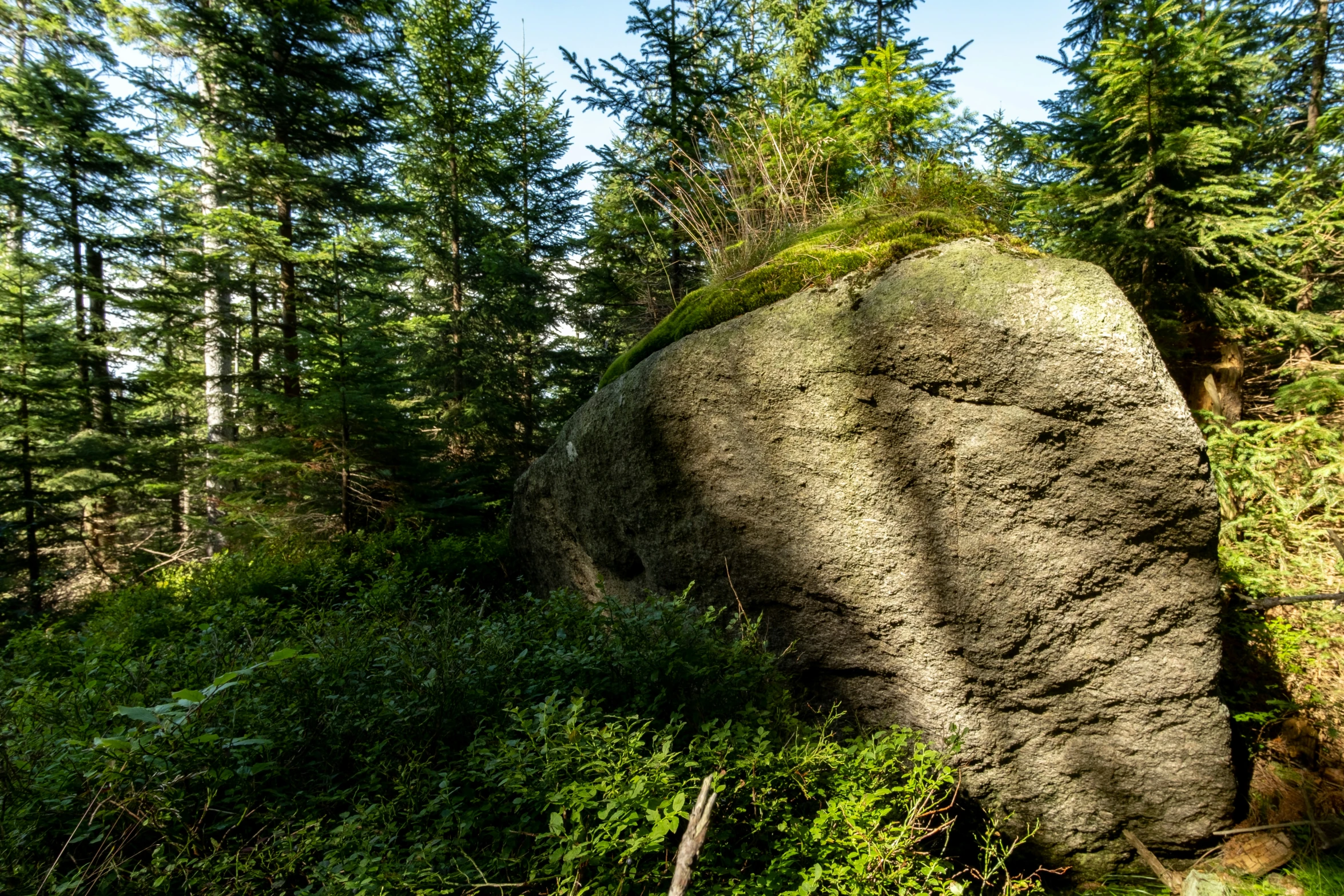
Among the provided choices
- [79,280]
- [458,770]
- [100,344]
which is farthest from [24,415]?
[458,770]

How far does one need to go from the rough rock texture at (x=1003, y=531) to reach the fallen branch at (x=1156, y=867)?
44 mm

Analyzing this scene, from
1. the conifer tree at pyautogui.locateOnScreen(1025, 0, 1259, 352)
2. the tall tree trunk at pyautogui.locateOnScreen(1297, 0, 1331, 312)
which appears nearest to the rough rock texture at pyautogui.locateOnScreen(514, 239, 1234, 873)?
the conifer tree at pyautogui.locateOnScreen(1025, 0, 1259, 352)

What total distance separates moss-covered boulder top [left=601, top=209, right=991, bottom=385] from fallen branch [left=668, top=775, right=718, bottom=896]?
2.51 meters

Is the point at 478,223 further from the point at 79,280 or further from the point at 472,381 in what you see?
the point at 79,280

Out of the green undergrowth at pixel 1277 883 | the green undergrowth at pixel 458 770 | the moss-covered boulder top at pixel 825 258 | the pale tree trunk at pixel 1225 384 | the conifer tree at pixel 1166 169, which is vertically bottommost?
the green undergrowth at pixel 1277 883

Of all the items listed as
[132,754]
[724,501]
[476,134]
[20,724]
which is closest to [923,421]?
[724,501]

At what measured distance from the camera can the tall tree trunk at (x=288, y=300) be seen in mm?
7395

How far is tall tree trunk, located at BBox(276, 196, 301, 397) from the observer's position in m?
7.39

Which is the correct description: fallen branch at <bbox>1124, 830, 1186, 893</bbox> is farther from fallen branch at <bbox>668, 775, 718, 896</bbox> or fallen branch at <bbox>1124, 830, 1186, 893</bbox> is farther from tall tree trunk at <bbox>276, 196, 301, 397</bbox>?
tall tree trunk at <bbox>276, 196, 301, 397</bbox>

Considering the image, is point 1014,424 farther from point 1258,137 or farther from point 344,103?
point 344,103

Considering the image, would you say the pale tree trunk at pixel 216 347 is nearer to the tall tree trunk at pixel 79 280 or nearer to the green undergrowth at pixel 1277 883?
the tall tree trunk at pixel 79 280

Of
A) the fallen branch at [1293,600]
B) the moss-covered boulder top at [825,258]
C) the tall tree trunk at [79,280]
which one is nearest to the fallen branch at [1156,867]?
the fallen branch at [1293,600]

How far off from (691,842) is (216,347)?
885cm

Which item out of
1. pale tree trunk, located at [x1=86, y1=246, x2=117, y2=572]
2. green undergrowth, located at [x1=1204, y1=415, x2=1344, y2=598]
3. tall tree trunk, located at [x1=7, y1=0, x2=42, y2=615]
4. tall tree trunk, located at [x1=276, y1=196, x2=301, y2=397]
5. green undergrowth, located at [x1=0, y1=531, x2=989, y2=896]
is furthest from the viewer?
pale tree trunk, located at [x1=86, y1=246, x2=117, y2=572]
